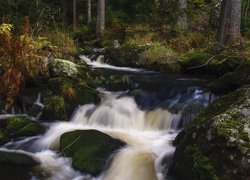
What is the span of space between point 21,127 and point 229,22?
8646 mm

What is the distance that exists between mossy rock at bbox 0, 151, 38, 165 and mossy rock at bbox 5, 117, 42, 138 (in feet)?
2.89

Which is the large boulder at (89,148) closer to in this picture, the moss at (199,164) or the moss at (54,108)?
the moss at (54,108)

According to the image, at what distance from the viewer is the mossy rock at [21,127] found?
805 cm

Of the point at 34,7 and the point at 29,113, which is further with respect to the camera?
the point at 34,7

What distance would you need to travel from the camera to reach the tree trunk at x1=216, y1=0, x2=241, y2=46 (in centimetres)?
1385

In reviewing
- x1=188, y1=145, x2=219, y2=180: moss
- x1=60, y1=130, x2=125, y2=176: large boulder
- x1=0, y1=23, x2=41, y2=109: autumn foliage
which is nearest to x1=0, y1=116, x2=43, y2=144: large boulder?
x1=0, y1=23, x2=41, y2=109: autumn foliage

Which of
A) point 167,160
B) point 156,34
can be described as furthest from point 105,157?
point 156,34

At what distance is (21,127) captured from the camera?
818 cm

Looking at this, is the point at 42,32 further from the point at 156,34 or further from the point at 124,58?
the point at 156,34

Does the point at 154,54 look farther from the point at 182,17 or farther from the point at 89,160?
the point at 89,160

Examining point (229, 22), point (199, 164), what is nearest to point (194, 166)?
point (199, 164)

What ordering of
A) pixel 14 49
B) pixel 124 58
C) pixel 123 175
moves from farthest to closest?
pixel 124 58, pixel 14 49, pixel 123 175

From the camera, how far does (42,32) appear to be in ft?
43.8

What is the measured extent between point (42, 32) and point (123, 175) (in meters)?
7.97
